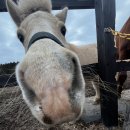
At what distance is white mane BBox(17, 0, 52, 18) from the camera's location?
127 inches

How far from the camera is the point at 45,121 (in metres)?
1.76

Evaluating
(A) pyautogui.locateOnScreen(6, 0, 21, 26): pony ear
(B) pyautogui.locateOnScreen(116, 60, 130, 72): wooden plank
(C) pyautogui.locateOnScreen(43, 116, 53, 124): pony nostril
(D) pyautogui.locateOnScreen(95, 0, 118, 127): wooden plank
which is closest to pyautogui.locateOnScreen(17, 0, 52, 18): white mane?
(A) pyautogui.locateOnScreen(6, 0, 21, 26): pony ear

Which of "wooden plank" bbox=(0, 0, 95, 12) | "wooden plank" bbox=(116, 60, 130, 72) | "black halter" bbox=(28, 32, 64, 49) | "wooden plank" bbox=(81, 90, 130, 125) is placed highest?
"black halter" bbox=(28, 32, 64, 49)

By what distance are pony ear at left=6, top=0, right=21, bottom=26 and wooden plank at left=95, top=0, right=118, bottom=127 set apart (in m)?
1.23

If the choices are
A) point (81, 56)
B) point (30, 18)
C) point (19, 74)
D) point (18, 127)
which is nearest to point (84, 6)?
point (81, 56)

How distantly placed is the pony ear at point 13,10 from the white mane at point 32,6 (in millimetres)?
84

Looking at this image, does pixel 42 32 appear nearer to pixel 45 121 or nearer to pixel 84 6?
pixel 45 121

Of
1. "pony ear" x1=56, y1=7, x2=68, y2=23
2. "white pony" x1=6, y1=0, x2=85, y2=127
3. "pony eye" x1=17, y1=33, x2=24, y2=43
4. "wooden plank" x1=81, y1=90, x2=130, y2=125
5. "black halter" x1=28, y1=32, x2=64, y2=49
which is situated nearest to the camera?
"white pony" x1=6, y1=0, x2=85, y2=127

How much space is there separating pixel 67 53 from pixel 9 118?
2.80m

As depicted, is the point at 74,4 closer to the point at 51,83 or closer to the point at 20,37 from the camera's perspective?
the point at 20,37

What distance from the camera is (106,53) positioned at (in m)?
4.06

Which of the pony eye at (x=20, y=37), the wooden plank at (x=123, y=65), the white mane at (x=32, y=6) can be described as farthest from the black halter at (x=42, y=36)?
the wooden plank at (x=123, y=65)

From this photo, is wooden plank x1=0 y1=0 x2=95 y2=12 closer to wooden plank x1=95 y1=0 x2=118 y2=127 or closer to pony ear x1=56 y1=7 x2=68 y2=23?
wooden plank x1=95 y1=0 x2=118 y2=127

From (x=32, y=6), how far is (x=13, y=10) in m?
0.31
